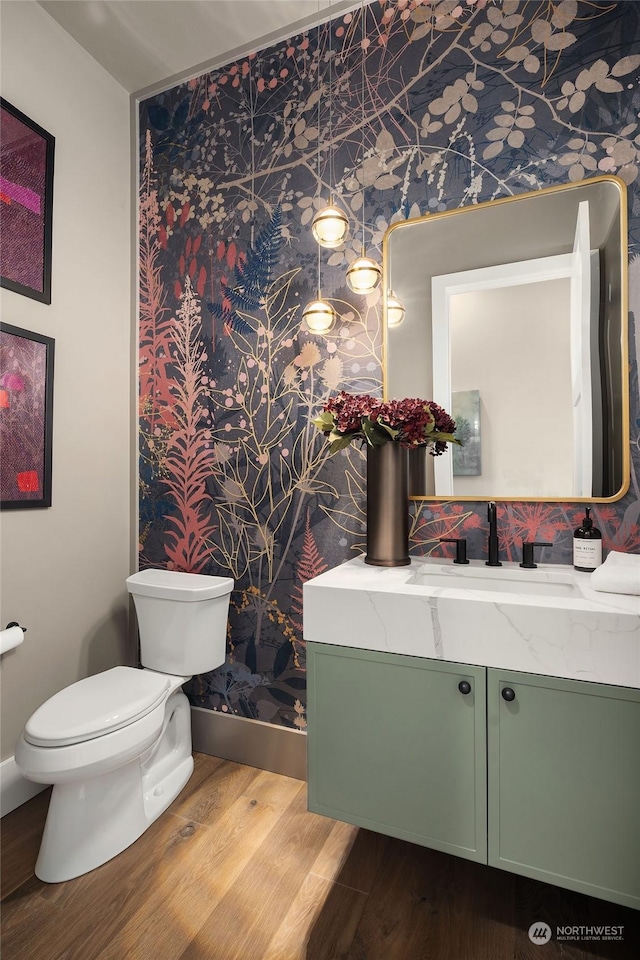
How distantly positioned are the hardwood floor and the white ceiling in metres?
2.89

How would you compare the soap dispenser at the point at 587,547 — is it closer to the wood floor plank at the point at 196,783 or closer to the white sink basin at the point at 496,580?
the white sink basin at the point at 496,580

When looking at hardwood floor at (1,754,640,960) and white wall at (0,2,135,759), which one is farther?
white wall at (0,2,135,759)

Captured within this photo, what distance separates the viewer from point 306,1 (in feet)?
6.07

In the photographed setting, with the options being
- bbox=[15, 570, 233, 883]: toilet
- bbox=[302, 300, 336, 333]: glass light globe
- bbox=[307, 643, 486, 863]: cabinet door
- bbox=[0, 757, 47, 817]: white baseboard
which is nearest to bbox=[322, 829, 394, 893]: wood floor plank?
bbox=[307, 643, 486, 863]: cabinet door

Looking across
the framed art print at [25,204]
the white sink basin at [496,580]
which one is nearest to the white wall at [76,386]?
the framed art print at [25,204]

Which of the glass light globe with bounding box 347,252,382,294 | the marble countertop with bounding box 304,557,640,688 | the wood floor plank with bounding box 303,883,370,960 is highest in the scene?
the glass light globe with bounding box 347,252,382,294

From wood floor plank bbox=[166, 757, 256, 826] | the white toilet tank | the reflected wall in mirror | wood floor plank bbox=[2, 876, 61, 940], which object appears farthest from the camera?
the white toilet tank

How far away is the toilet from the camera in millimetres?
1406

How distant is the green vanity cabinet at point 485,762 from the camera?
1103mm

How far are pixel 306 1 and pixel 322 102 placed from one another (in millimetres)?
333

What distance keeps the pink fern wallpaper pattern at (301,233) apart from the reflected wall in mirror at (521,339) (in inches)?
2.3

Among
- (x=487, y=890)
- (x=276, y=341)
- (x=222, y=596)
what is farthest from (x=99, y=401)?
(x=487, y=890)

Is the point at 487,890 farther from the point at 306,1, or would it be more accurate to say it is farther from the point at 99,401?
the point at 306,1

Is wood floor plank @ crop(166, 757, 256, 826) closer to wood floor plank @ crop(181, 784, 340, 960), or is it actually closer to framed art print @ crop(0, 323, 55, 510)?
wood floor plank @ crop(181, 784, 340, 960)
